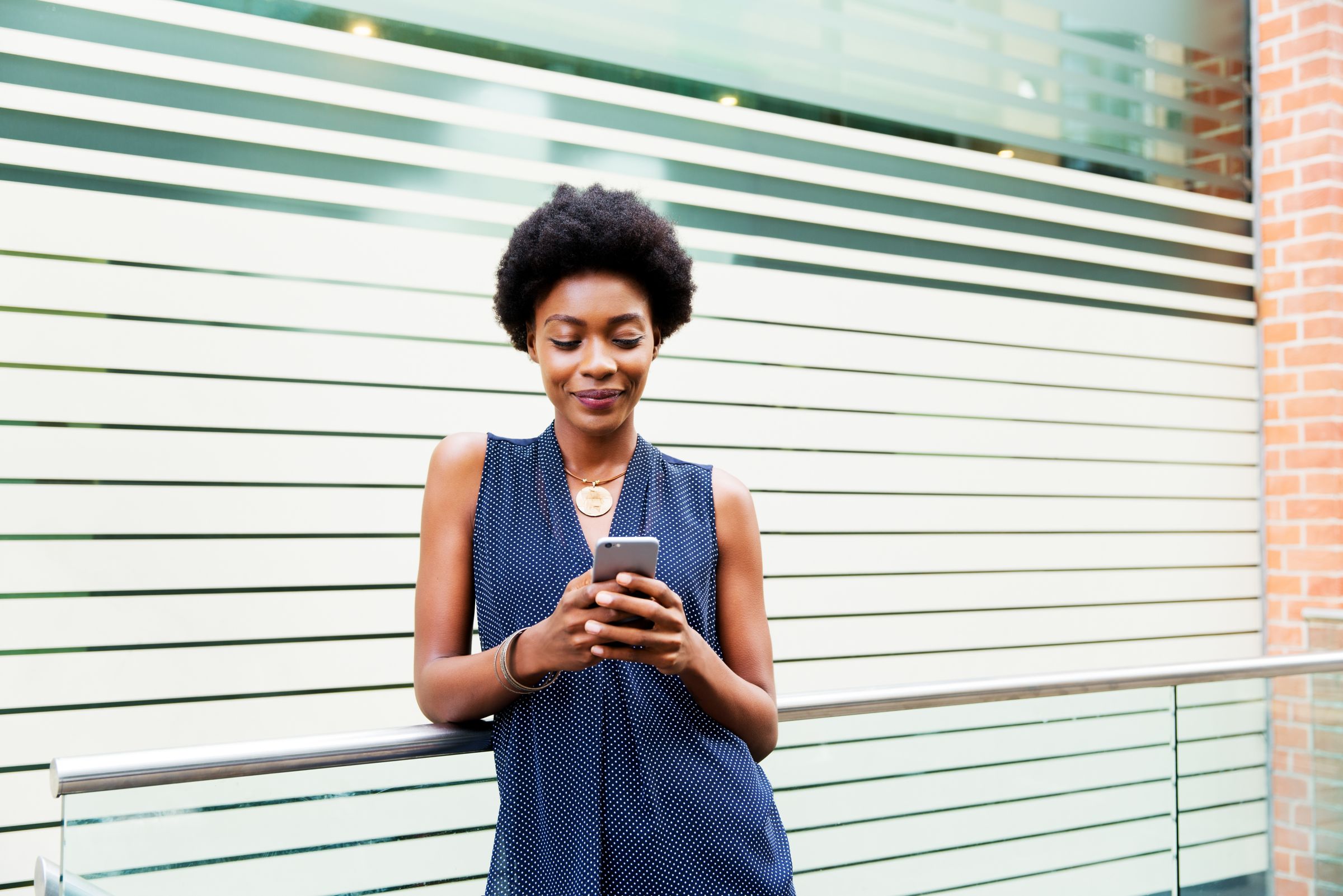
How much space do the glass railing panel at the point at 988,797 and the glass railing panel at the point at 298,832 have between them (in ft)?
2.62

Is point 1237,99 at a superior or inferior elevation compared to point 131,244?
superior

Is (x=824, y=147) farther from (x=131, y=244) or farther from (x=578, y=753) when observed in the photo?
(x=578, y=753)

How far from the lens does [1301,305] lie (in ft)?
14.6

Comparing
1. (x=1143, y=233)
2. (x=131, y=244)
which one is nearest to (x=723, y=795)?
(x=131, y=244)

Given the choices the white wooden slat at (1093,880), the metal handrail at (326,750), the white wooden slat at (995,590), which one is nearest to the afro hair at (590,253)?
the metal handrail at (326,750)

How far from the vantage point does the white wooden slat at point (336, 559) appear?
8.21 ft

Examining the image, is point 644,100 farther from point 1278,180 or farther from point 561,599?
point 1278,180

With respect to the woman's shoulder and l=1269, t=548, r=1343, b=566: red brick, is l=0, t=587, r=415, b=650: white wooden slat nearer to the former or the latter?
the woman's shoulder

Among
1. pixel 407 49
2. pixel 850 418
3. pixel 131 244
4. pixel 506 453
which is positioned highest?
pixel 407 49

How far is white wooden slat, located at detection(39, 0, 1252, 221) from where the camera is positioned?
2723 millimetres

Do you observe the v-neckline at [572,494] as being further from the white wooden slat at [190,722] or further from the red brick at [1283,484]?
the red brick at [1283,484]

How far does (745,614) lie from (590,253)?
0.61 m

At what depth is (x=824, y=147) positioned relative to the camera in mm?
3717

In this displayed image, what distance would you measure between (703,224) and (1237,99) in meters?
2.73
